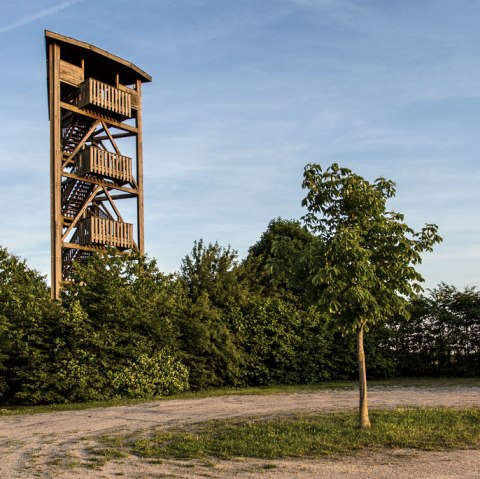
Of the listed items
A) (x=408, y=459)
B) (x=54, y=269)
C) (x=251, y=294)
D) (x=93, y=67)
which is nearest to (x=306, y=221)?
(x=408, y=459)

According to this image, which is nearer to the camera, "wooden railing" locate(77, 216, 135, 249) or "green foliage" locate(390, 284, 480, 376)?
"green foliage" locate(390, 284, 480, 376)

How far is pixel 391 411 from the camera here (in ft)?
44.3

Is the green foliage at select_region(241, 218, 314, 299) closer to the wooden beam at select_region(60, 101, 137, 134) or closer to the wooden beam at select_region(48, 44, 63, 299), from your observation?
the wooden beam at select_region(48, 44, 63, 299)

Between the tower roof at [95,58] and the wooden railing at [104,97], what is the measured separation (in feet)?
5.24

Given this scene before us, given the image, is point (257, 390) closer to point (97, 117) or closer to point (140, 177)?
point (140, 177)

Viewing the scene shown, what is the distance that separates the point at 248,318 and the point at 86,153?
37.8ft

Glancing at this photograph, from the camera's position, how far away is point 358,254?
1038cm

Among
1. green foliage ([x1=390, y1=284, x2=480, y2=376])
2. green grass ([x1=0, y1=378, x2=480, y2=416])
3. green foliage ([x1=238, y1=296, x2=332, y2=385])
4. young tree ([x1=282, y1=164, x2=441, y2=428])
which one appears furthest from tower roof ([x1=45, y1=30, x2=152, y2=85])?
young tree ([x1=282, y1=164, x2=441, y2=428])

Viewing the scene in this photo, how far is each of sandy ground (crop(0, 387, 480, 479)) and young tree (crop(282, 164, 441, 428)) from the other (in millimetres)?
2647

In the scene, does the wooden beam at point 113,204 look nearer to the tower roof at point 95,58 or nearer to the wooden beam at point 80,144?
the wooden beam at point 80,144

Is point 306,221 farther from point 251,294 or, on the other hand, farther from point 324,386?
point 251,294

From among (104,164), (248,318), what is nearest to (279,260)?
(248,318)

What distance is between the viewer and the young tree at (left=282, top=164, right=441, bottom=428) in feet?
34.4

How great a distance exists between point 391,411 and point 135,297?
9898 millimetres
